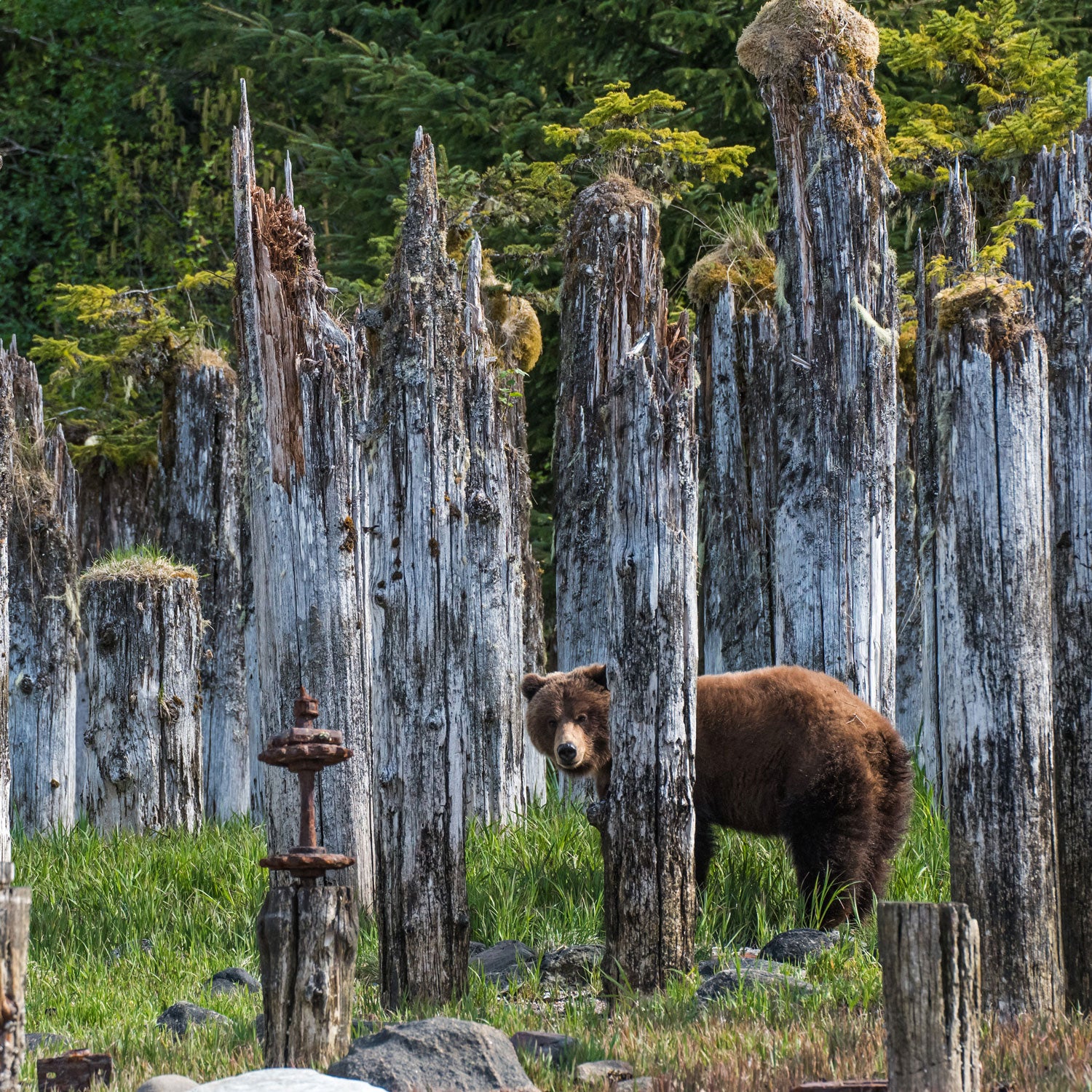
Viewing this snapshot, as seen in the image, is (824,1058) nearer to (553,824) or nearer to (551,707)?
(551,707)

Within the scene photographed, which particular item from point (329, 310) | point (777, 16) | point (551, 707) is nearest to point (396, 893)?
point (551, 707)

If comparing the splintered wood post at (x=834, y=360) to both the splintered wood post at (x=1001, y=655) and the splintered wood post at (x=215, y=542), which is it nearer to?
the splintered wood post at (x=1001, y=655)

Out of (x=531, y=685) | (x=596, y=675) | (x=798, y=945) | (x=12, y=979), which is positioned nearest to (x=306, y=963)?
(x=12, y=979)

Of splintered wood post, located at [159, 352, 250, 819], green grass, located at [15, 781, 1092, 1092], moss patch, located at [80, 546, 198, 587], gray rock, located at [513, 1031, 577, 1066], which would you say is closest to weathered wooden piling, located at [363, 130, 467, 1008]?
green grass, located at [15, 781, 1092, 1092]

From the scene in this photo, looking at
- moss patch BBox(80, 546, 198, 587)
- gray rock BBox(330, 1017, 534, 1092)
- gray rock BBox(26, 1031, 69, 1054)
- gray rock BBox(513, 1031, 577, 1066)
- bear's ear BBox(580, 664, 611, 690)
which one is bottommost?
gray rock BBox(26, 1031, 69, 1054)

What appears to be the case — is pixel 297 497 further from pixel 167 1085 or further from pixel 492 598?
pixel 167 1085

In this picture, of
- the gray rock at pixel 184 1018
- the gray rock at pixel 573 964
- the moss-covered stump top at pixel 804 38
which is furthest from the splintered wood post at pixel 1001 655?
the moss-covered stump top at pixel 804 38

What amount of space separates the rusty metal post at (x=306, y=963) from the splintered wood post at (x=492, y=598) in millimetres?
4153

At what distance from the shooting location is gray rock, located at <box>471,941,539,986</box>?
21.2ft

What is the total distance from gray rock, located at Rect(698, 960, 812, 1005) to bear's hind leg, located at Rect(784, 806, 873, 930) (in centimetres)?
100

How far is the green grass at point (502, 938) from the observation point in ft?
16.3

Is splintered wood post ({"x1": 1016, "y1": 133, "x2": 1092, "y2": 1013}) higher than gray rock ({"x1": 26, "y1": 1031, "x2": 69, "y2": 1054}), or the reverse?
splintered wood post ({"x1": 1016, "y1": 133, "x2": 1092, "y2": 1013})

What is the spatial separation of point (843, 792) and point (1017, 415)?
2536mm

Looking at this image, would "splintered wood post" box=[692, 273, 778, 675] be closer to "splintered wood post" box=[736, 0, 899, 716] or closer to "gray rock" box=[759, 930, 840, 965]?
"splintered wood post" box=[736, 0, 899, 716]
